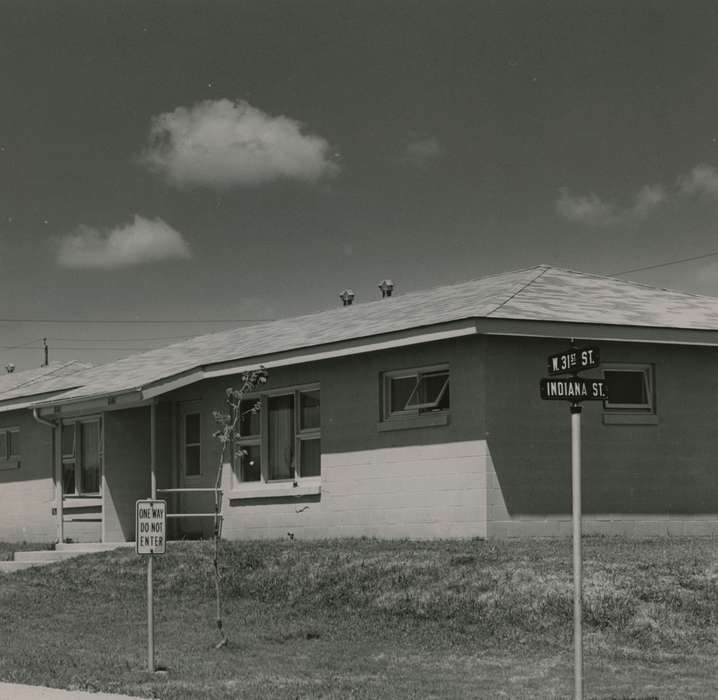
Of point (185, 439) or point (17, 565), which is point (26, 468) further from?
point (17, 565)

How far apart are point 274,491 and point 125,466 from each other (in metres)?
3.86

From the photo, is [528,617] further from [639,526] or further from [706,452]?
[706,452]

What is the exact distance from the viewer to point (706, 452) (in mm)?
18344

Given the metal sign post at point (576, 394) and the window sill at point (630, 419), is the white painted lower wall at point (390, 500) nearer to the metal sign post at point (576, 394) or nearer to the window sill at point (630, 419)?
the window sill at point (630, 419)

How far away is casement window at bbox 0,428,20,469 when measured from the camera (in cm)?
2781

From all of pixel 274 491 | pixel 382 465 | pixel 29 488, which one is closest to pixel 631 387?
pixel 382 465

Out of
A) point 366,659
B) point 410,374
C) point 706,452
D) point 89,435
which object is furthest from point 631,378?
point 89,435

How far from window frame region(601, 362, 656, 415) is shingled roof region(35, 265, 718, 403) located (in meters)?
0.70

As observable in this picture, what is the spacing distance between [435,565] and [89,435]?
11.5 meters

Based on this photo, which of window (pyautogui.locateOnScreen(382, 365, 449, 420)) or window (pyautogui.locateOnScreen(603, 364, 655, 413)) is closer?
window (pyautogui.locateOnScreen(382, 365, 449, 420))

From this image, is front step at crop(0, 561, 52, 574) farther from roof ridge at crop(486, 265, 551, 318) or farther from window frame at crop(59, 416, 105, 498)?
roof ridge at crop(486, 265, 551, 318)

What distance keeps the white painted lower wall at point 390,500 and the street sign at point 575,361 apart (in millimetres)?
7697

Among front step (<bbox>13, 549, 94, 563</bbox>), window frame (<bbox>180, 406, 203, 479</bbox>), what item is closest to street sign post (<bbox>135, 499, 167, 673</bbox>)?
front step (<bbox>13, 549, 94, 563</bbox>)

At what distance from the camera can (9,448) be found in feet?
92.8
